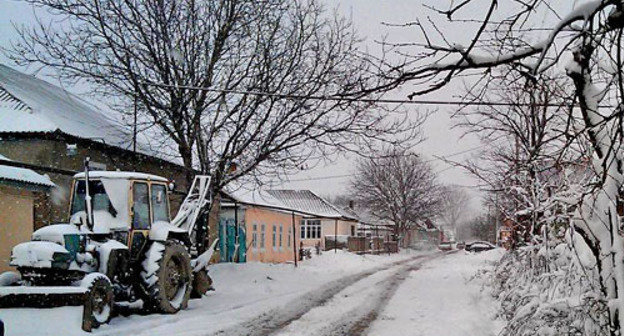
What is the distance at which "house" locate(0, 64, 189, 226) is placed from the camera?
55.6 ft

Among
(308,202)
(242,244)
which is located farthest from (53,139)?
(308,202)

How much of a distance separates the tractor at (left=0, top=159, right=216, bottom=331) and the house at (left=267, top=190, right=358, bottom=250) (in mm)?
32929

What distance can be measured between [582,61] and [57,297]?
8.13 meters

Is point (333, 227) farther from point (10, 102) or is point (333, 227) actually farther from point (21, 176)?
point (21, 176)

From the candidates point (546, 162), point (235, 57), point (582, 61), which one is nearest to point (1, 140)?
point (235, 57)

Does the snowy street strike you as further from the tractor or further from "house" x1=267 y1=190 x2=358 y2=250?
"house" x1=267 y1=190 x2=358 y2=250

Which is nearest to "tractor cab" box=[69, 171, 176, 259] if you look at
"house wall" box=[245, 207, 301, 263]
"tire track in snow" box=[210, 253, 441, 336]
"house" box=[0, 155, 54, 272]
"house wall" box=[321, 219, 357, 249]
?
"house" box=[0, 155, 54, 272]

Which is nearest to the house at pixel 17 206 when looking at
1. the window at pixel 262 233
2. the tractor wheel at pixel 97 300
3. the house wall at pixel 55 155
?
the house wall at pixel 55 155

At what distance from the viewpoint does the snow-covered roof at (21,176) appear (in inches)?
553

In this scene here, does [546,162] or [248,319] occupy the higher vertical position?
[546,162]

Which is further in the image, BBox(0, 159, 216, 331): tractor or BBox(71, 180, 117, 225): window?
BBox(71, 180, 117, 225): window

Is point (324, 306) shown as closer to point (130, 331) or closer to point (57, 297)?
point (130, 331)

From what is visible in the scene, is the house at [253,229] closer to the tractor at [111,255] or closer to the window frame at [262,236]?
the window frame at [262,236]

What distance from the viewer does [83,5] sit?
16172 mm
